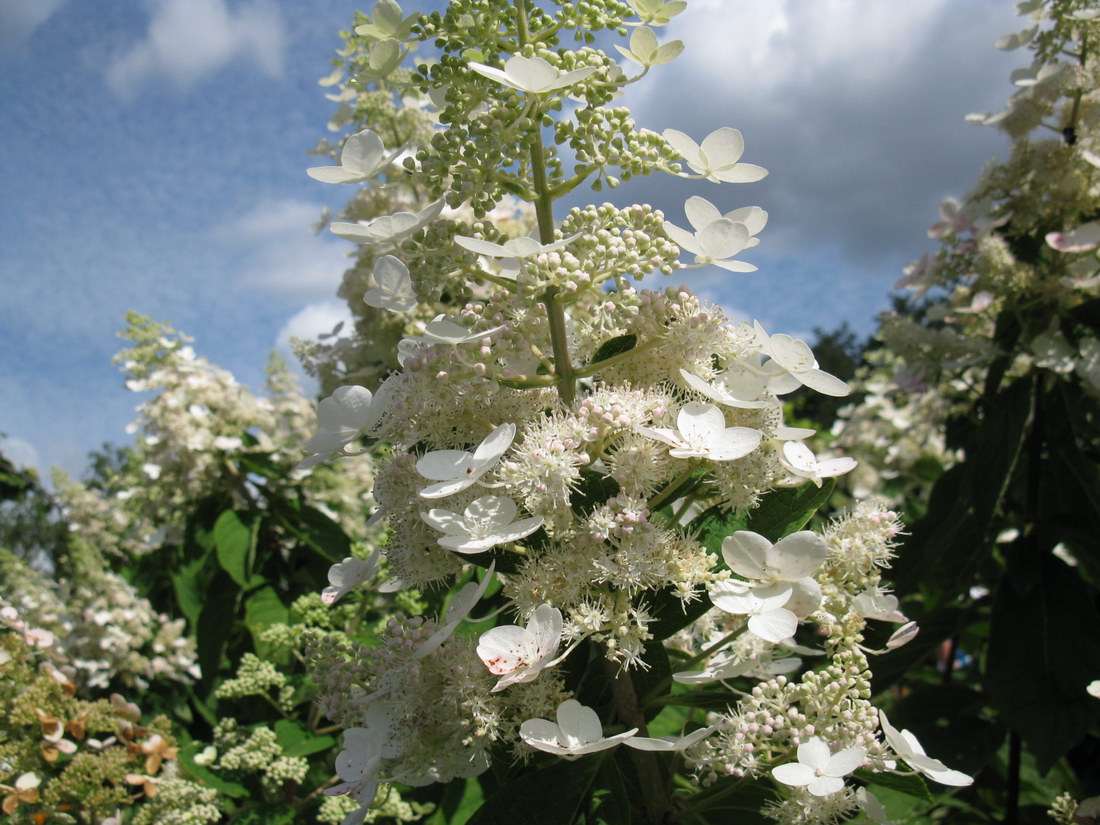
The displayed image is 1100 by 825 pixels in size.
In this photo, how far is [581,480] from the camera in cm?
105

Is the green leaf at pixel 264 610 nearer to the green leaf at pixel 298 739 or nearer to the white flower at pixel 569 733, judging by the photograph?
the green leaf at pixel 298 739

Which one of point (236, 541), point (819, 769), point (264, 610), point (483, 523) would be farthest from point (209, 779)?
point (819, 769)

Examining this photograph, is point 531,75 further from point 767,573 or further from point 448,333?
point 767,573

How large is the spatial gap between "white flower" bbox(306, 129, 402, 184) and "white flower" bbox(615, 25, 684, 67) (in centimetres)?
38

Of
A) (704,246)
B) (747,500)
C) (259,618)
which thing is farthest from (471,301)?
(259,618)

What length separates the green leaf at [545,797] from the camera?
1121 mm

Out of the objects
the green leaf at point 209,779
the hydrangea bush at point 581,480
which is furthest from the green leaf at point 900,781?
the green leaf at point 209,779

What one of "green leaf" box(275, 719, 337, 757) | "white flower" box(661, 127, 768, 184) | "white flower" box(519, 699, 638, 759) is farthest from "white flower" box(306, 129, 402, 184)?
"green leaf" box(275, 719, 337, 757)

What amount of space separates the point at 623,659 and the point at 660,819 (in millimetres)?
309

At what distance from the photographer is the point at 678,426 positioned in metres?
1.02

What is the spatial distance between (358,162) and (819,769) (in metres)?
1.07

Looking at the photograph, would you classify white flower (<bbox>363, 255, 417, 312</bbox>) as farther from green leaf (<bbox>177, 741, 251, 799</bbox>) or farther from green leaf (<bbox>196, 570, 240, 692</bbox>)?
green leaf (<bbox>196, 570, 240, 692</bbox>)

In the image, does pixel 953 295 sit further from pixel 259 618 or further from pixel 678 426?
pixel 259 618

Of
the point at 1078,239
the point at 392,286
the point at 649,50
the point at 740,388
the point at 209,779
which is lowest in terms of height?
the point at 209,779
